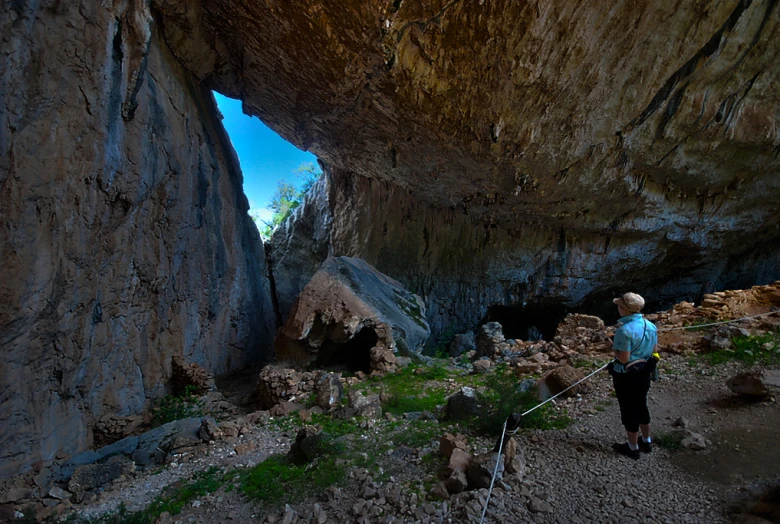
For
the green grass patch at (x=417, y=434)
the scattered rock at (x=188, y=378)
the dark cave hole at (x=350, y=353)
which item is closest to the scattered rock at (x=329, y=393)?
the green grass patch at (x=417, y=434)

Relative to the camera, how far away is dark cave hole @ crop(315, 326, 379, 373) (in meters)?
7.70

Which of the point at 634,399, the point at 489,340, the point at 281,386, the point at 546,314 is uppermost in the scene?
the point at 634,399

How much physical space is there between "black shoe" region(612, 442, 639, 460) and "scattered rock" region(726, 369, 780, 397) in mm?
1506

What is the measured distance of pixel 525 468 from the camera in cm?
285

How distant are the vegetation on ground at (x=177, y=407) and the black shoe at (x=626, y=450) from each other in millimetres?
5688

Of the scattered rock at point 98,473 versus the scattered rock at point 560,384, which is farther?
the scattered rock at point 560,384

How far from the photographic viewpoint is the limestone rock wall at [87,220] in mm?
3564

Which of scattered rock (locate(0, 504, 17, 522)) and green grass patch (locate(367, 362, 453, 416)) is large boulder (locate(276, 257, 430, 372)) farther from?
scattered rock (locate(0, 504, 17, 522))

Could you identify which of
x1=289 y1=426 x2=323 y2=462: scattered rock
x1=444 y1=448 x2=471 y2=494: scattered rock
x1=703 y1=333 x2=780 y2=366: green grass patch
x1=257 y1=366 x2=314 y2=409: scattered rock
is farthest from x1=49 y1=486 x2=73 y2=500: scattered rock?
x1=703 y1=333 x2=780 y2=366: green grass patch

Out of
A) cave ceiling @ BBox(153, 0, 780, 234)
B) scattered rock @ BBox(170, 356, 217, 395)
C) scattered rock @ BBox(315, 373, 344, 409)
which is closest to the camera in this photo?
Answer: scattered rock @ BBox(315, 373, 344, 409)

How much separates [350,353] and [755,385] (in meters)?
6.53

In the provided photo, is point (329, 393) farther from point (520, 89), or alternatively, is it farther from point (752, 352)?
point (520, 89)

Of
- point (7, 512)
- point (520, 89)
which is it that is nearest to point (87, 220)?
point (7, 512)

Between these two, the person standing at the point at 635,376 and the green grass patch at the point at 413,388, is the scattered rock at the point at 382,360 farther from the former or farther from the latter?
the person standing at the point at 635,376
